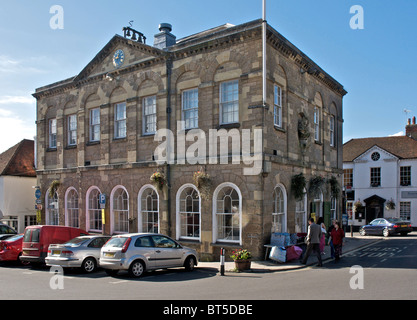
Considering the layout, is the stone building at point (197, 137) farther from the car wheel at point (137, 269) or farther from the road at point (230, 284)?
the car wheel at point (137, 269)

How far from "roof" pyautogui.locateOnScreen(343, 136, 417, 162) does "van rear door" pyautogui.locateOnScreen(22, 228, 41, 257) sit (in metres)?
31.7

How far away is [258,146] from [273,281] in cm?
589

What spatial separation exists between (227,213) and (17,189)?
19.1 metres

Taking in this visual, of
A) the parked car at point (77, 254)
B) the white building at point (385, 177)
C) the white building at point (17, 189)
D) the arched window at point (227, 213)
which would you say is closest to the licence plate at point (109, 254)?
the parked car at point (77, 254)

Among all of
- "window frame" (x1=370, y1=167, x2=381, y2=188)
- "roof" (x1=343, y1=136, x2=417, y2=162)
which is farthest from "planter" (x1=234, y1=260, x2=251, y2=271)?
"roof" (x1=343, y1=136, x2=417, y2=162)

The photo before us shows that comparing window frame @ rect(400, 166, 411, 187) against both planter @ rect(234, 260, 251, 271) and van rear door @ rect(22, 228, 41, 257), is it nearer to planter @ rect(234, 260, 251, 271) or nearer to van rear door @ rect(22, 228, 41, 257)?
planter @ rect(234, 260, 251, 271)

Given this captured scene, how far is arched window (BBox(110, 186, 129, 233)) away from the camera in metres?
21.6

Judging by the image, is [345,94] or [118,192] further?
[345,94]

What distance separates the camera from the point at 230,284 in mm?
12047

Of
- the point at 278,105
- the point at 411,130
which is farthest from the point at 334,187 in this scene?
the point at 411,130

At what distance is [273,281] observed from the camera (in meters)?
12.3

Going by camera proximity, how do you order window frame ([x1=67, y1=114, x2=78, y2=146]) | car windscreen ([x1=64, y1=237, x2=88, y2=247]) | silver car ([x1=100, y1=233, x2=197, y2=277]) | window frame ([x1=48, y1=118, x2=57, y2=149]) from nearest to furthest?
silver car ([x1=100, y1=233, x2=197, y2=277]) → car windscreen ([x1=64, y1=237, x2=88, y2=247]) → window frame ([x1=67, y1=114, x2=78, y2=146]) → window frame ([x1=48, y1=118, x2=57, y2=149])

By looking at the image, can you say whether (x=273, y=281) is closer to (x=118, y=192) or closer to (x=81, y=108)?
(x=118, y=192)
